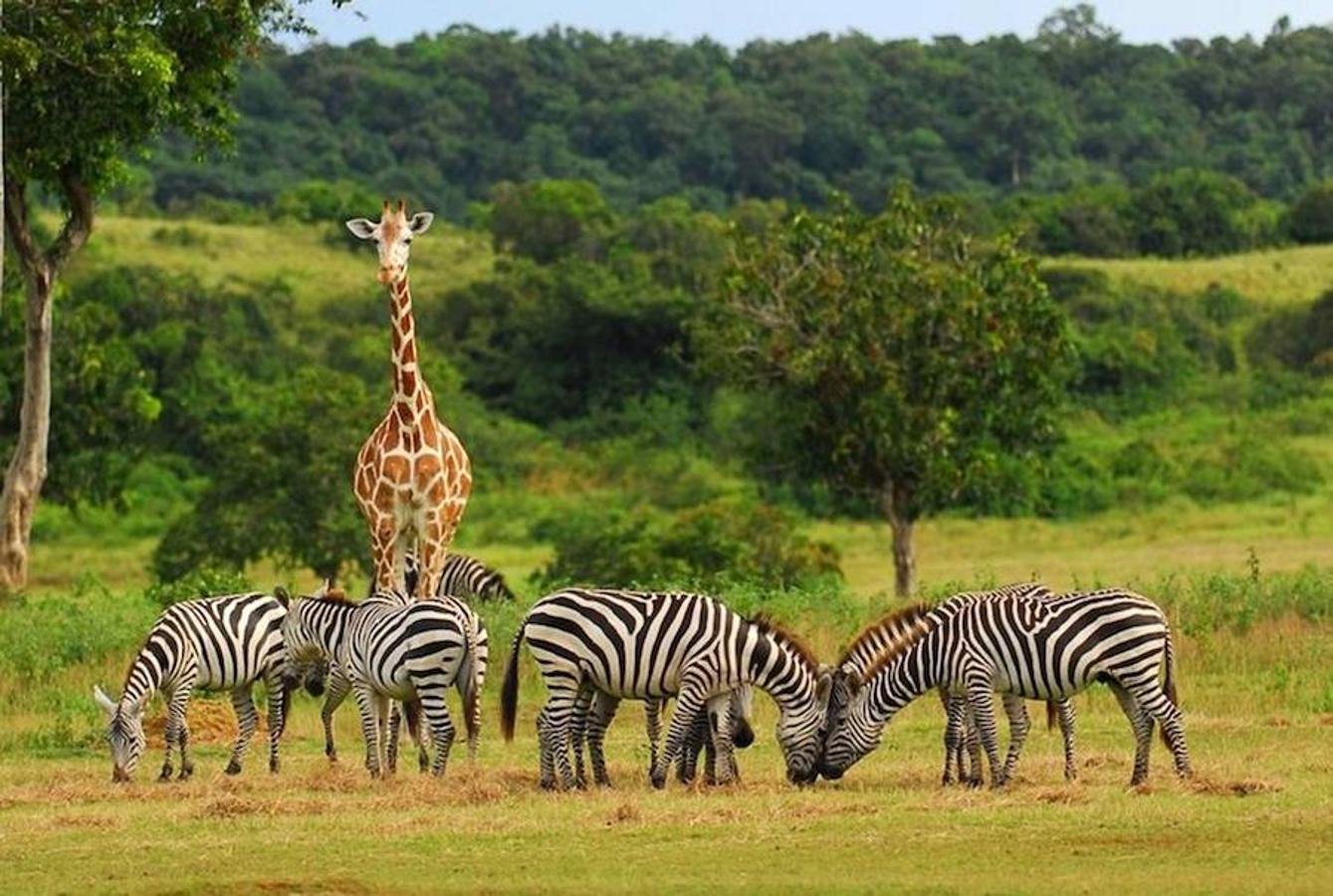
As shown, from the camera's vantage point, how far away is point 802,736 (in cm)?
1733

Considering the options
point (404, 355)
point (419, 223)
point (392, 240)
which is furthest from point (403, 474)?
point (419, 223)

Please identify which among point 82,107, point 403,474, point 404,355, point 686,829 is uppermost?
point 82,107

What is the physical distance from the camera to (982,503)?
43188 mm

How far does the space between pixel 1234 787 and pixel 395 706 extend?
586 centimetres

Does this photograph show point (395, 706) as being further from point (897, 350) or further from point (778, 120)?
point (778, 120)

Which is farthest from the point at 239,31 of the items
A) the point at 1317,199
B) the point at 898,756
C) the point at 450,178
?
the point at 450,178

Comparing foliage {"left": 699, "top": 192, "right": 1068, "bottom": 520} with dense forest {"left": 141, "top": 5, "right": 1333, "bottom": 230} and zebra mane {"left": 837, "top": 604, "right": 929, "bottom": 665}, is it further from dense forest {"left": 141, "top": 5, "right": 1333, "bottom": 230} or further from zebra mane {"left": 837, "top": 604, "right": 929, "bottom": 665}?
dense forest {"left": 141, "top": 5, "right": 1333, "bottom": 230}

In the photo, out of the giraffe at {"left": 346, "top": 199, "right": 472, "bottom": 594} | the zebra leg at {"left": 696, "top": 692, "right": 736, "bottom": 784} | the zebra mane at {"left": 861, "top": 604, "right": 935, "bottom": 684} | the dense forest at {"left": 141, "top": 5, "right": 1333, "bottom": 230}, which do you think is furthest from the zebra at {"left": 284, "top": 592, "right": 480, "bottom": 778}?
the dense forest at {"left": 141, "top": 5, "right": 1333, "bottom": 230}

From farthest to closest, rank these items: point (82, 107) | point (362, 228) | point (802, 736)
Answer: point (82, 107) < point (362, 228) < point (802, 736)

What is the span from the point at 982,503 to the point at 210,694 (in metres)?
22.2

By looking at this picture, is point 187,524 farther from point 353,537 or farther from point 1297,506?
point 1297,506

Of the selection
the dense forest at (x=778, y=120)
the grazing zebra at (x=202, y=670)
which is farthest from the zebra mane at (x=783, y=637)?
the dense forest at (x=778, y=120)

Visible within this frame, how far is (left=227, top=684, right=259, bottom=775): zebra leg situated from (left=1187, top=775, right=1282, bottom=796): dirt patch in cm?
657

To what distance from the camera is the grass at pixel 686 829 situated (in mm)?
13570
